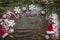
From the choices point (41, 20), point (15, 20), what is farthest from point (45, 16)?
point (15, 20)

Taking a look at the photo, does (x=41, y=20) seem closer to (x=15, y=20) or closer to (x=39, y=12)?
(x=39, y=12)

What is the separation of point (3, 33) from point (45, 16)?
0.26m

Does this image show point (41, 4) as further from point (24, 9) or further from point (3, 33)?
point (3, 33)

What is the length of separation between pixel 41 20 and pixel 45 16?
0.11 feet

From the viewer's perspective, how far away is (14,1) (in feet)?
5.41

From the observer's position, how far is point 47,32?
5.38 feet

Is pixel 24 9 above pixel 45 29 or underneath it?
above

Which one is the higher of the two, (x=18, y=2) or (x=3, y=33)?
(x=18, y=2)

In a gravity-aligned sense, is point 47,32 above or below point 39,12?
below

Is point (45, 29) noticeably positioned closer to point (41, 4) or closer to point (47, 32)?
point (47, 32)

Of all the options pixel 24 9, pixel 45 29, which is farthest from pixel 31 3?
pixel 45 29

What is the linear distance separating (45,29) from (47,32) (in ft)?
0.07

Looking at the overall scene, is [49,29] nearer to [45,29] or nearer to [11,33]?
[45,29]

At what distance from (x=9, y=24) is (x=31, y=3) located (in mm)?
173
